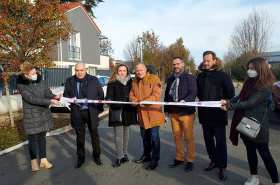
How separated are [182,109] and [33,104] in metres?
2.79

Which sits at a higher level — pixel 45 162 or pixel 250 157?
pixel 250 157

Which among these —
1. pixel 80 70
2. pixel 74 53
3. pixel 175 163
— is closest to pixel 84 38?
pixel 74 53

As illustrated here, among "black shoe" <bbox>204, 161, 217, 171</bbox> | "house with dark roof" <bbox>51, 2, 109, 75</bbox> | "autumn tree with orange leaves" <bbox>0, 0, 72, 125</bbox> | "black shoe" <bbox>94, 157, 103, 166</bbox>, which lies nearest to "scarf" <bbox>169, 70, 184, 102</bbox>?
"black shoe" <bbox>204, 161, 217, 171</bbox>

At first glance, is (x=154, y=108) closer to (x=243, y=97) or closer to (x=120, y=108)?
(x=120, y=108)

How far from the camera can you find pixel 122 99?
4.18m

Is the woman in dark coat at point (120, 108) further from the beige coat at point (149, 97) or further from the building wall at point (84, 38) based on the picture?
the building wall at point (84, 38)

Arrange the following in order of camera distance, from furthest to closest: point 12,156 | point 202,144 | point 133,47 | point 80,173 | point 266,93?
1. point 133,47
2. point 202,144
3. point 12,156
4. point 80,173
5. point 266,93

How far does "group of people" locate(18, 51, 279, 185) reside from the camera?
330cm

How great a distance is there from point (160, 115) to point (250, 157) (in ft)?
5.34

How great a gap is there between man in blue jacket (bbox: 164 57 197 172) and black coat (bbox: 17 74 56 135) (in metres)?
2.34

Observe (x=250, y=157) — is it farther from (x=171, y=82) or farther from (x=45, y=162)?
(x=45, y=162)

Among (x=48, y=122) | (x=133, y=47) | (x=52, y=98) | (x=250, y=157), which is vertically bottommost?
(x=250, y=157)

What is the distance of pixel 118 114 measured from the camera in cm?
405

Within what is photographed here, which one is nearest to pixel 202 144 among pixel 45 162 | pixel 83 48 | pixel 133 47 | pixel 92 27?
pixel 45 162
